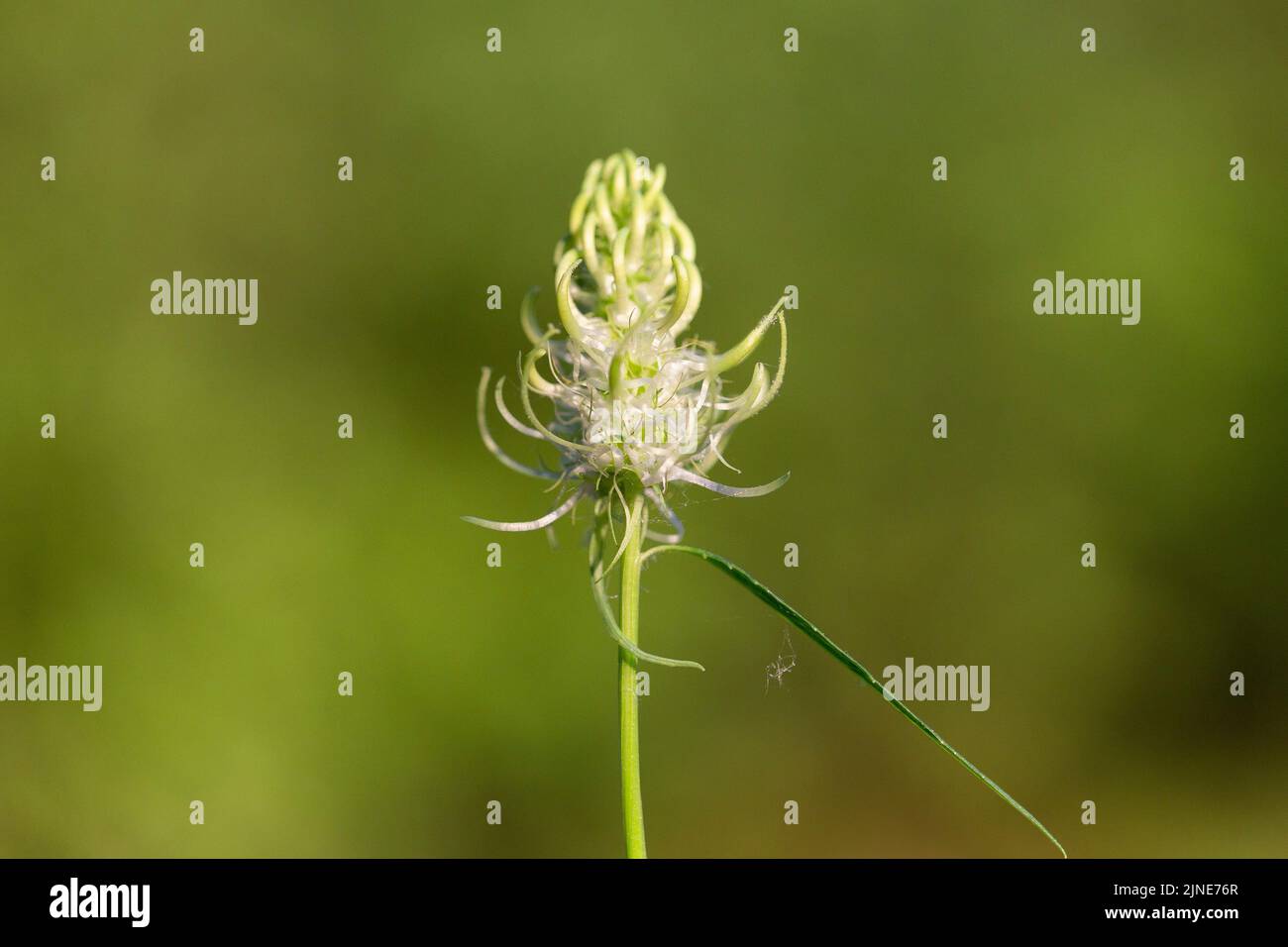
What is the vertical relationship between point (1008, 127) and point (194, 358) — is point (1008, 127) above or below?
above

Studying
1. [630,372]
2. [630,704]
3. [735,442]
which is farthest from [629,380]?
[735,442]

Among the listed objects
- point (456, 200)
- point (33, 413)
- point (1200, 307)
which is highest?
point (456, 200)

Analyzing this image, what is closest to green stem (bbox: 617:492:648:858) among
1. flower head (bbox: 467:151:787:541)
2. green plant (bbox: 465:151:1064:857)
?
green plant (bbox: 465:151:1064:857)

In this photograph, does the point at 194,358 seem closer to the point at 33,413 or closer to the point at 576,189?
the point at 33,413

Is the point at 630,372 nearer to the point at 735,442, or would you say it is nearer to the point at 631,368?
the point at 631,368

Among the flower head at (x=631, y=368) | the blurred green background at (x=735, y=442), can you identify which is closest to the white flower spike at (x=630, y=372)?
the flower head at (x=631, y=368)

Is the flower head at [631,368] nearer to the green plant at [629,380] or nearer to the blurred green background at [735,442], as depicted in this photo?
the green plant at [629,380]

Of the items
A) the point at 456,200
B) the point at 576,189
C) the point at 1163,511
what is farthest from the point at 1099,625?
the point at 456,200

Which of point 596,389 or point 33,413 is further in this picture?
point 33,413
